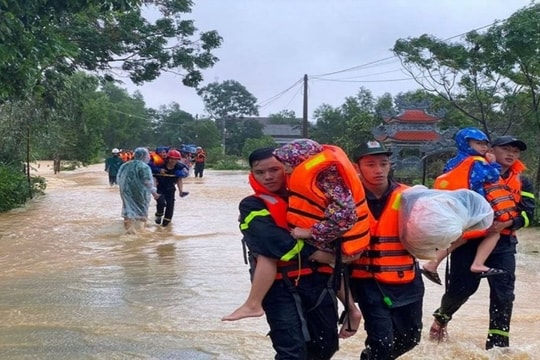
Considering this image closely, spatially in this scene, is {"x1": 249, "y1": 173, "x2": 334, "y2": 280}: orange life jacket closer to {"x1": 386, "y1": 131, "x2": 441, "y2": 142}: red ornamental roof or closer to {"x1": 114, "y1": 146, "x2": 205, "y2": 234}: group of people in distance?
{"x1": 114, "y1": 146, "x2": 205, "y2": 234}: group of people in distance

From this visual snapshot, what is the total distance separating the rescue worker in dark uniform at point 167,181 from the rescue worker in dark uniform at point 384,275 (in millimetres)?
9244

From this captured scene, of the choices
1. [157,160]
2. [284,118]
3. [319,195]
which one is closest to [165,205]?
[157,160]

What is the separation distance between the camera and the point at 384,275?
151 inches

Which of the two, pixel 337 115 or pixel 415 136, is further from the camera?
pixel 337 115

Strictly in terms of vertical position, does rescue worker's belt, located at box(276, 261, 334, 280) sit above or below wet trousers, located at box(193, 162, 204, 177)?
above

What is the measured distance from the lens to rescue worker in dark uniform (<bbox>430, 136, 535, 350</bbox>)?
492cm

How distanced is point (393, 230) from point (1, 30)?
4339mm

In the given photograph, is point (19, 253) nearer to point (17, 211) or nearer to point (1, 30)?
point (1, 30)

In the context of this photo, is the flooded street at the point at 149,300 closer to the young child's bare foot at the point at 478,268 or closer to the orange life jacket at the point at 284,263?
the young child's bare foot at the point at 478,268

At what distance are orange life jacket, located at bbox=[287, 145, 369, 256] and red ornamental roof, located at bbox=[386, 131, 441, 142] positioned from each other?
2448cm

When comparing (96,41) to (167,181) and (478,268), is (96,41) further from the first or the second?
(478,268)

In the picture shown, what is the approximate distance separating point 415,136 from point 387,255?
80.1 feet

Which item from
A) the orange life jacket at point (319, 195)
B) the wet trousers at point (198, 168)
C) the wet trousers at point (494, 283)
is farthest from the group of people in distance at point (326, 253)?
the wet trousers at point (198, 168)

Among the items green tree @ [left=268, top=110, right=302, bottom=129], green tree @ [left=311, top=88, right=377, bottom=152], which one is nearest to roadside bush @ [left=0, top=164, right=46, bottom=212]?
green tree @ [left=311, top=88, right=377, bottom=152]
